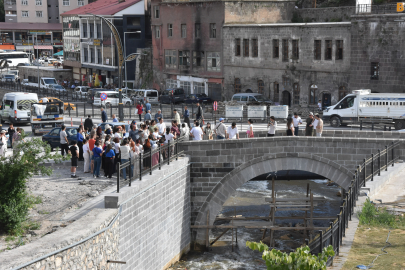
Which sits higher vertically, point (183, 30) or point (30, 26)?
point (30, 26)

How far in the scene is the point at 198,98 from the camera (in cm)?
4978

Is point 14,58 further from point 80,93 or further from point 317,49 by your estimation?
point 317,49

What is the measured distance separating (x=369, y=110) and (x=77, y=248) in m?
23.6

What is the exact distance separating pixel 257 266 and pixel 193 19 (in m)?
33.3

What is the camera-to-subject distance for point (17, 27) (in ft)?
343

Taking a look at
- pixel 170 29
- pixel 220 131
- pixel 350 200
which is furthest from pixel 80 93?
pixel 350 200

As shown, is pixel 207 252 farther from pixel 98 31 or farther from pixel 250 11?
pixel 98 31

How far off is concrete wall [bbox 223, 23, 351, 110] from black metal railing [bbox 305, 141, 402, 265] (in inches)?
828

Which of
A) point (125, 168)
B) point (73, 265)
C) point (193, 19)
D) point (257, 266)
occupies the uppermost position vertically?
point (193, 19)

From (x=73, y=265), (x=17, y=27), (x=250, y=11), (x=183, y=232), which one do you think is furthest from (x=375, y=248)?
(x=17, y=27)

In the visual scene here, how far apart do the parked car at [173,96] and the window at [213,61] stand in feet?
10.4

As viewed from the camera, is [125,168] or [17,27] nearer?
[125,168]

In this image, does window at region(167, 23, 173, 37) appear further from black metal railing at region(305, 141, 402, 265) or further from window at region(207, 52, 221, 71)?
black metal railing at region(305, 141, 402, 265)

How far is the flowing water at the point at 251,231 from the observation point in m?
22.8
